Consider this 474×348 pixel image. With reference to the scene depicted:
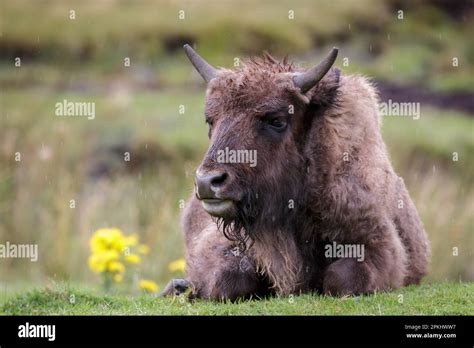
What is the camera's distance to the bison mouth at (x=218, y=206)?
9.79 metres

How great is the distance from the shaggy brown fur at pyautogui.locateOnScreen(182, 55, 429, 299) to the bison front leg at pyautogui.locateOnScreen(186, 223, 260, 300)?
0.01 m

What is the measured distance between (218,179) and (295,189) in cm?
111

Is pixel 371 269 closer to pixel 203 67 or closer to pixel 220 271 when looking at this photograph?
pixel 220 271

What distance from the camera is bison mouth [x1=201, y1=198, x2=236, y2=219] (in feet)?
32.1

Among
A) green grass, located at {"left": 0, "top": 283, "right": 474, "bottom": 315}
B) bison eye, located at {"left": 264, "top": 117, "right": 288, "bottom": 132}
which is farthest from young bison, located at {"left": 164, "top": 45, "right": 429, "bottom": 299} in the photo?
green grass, located at {"left": 0, "top": 283, "right": 474, "bottom": 315}

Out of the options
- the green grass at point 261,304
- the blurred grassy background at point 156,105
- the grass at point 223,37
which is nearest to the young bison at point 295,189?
the green grass at point 261,304

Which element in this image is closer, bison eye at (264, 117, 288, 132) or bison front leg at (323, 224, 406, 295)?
bison eye at (264, 117, 288, 132)

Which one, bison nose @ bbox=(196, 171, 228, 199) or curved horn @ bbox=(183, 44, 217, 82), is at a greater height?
curved horn @ bbox=(183, 44, 217, 82)

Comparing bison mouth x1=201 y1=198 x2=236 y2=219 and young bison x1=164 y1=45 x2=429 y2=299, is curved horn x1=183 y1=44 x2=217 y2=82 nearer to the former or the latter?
young bison x1=164 y1=45 x2=429 y2=299

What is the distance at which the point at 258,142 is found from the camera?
10250 mm

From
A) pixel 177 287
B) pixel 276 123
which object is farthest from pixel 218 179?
pixel 177 287

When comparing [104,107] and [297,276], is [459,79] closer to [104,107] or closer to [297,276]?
[104,107]

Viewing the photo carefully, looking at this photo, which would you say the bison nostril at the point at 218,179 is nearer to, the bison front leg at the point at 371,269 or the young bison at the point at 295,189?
the young bison at the point at 295,189

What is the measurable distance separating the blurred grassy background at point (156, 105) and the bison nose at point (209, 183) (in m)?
4.23
